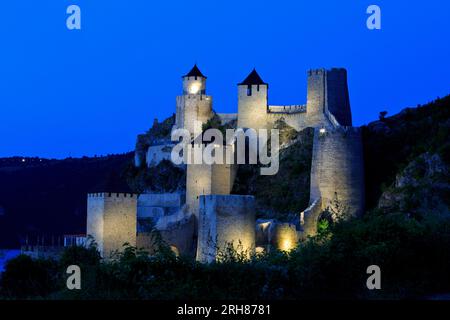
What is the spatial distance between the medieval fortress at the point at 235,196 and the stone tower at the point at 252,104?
50 mm

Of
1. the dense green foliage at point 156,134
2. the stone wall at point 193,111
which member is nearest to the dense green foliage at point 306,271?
the stone wall at point 193,111

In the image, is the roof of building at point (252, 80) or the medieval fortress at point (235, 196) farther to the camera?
the roof of building at point (252, 80)

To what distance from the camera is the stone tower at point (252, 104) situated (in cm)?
4481

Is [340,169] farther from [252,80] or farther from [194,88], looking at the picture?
[194,88]

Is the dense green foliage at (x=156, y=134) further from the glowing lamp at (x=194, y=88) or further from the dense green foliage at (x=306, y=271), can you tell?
the dense green foliage at (x=306, y=271)

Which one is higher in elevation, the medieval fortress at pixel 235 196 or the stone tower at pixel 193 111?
the stone tower at pixel 193 111

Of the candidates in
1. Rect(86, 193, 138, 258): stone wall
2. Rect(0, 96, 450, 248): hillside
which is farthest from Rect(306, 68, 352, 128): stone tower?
Rect(86, 193, 138, 258): stone wall

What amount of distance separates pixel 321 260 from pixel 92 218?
61.3ft

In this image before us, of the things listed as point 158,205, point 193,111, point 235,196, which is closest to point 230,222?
point 235,196

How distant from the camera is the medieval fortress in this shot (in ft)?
109

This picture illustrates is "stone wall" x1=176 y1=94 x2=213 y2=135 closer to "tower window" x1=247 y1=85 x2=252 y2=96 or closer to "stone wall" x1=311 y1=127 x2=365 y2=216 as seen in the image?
"tower window" x1=247 y1=85 x2=252 y2=96

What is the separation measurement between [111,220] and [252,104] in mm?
13753

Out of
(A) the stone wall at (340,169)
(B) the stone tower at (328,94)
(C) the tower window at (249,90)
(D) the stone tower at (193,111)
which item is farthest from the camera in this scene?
(D) the stone tower at (193,111)

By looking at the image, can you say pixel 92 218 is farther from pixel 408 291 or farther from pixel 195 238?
pixel 408 291
